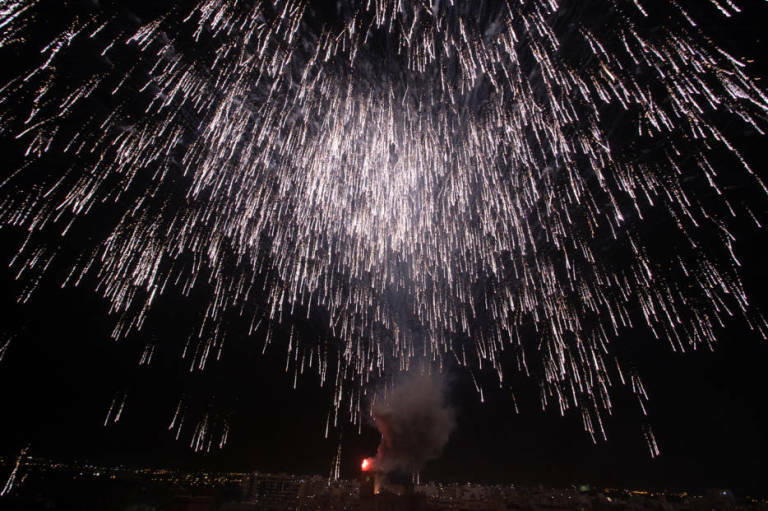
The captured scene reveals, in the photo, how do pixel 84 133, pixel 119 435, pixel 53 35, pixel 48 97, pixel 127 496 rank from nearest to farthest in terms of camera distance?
pixel 53 35
pixel 48 97
pixel 84 133
pixel 127 496
pixel 119 435

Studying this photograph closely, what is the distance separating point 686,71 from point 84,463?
7721cm

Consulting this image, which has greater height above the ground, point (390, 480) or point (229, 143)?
point (229, 143)

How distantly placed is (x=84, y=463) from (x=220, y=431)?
2598 cm

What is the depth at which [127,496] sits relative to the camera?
73.4ft

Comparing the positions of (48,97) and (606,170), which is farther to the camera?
(606,170)

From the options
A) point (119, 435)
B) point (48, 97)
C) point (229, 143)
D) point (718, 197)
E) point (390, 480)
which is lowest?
point (390, 480)

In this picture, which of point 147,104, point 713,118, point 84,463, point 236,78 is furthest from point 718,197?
point 84,463

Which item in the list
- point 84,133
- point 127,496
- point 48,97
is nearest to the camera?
point 48,97

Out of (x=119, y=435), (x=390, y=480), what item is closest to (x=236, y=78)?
(x=119, y=435)

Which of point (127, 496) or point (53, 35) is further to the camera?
point (127, 496)

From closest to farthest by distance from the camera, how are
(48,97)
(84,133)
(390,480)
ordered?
1. (48,97)
2. (84,133)
3. (390,480)

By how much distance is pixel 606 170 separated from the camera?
9914 millimetres

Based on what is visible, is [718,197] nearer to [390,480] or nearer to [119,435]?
[390,480]

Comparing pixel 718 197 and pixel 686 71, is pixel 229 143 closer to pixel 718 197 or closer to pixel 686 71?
pixel 686 71
